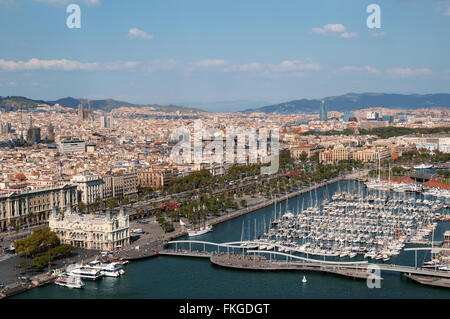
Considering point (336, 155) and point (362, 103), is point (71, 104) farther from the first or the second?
point (336, 155)

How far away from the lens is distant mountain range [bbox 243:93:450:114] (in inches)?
4927

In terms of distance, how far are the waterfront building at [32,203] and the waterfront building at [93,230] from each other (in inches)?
110

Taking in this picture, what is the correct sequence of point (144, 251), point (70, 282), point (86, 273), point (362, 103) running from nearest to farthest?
point (70, 282) < point (86, 273) < point (144, 251) < point (362, 103)

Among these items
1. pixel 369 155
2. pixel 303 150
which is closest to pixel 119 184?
pixel 303 150

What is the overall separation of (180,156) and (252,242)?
18332mm

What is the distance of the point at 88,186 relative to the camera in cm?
2050

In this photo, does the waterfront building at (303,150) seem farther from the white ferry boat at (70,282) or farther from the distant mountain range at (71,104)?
the distant mountain range at (71,104)

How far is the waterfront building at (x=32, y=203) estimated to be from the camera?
1712 cm

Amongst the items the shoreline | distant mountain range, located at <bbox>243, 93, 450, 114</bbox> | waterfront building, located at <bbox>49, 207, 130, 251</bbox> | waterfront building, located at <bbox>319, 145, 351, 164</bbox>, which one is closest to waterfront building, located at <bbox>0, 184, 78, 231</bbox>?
waterfront building, located at <bbox>49, 207, 130, 251</bbox>

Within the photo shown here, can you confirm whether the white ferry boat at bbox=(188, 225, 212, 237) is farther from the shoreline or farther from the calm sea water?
the calm sea water

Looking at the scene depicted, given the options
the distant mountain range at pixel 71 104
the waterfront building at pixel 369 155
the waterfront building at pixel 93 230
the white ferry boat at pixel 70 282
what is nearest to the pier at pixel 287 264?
the waterfront building at pixel 93 230

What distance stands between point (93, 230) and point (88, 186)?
622 cm

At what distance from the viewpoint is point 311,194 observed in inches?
936
